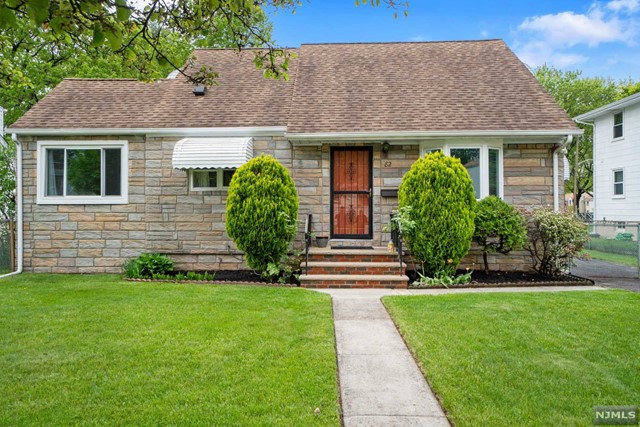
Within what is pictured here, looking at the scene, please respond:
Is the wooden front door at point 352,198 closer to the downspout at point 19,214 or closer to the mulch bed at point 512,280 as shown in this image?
the mulch bed at point 512,280

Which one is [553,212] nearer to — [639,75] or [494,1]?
[494,1]

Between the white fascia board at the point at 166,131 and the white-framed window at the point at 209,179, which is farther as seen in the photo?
the white-framed window at the point at 209,179

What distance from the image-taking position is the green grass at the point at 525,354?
9.59 ft

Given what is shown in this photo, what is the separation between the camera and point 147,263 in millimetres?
8664

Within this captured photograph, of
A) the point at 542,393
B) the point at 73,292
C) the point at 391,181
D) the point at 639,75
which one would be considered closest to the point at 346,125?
the point at 391,181

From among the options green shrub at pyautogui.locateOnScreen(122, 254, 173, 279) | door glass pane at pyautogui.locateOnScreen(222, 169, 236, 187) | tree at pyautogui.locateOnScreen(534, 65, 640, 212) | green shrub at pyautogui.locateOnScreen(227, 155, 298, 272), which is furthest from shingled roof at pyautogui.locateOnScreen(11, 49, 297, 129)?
tree at pyautogui.locateOnScreen(534, 65, 640, 212)

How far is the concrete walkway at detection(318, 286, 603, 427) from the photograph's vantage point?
2824mm

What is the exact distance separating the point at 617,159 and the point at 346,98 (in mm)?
13994

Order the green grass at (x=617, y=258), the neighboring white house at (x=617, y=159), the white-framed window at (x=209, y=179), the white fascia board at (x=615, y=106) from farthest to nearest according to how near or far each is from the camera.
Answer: the neighboring white house at (x=617, y=159) < the white fascia board at (x=615, y=106) < the green grass at (x=617, y=258) < the white-framed window at (x=209, y=179)

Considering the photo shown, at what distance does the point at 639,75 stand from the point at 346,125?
2982 centimetres

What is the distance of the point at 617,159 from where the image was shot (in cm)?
1717

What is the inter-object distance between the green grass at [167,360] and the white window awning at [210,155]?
324 centimetres

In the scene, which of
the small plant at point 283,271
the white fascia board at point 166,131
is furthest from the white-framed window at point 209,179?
the small plant at point 283,271

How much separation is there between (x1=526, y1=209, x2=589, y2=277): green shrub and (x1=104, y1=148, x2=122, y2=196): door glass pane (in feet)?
31.0
